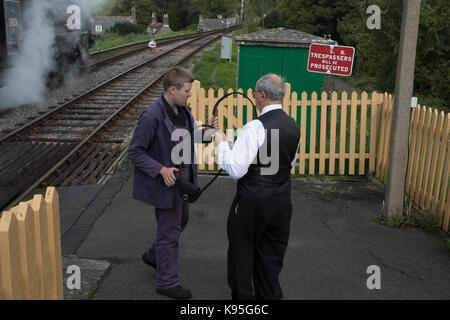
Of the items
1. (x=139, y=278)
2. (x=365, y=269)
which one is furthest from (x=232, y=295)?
(x=365, y=269)

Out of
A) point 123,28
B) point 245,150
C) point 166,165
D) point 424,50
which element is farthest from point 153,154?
point 123,28

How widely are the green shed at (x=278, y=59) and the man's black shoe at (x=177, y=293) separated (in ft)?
18.2

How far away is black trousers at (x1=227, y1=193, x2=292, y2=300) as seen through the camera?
3502 mm

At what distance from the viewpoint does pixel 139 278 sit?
431 cm

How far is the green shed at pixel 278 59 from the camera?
28.7 ft

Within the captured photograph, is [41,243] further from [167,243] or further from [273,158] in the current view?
[273,158]

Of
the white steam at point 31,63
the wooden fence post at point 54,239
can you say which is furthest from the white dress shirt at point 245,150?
the white steam at point 31,63

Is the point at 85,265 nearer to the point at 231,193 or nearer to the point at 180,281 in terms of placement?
the point at 180,281

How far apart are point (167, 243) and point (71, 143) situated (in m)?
5.88

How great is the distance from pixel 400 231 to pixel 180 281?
2.64 m

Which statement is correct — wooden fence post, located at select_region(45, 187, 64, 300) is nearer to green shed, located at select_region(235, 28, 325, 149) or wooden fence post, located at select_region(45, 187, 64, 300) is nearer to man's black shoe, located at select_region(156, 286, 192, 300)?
man's black shoe, located at select_region(156, 286, 192, 300)

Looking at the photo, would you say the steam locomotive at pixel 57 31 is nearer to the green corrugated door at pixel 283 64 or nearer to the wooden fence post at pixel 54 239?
the green corrugated door at pixel 283 64

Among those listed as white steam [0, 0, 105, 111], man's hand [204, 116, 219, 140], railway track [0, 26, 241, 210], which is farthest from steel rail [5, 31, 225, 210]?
man's hand [204, 116, 219, 140]
